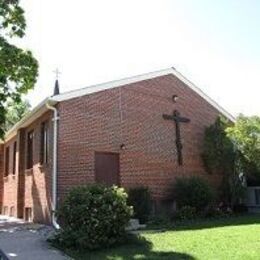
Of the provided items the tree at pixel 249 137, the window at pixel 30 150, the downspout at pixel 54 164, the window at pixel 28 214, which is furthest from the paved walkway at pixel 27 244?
the tree at pixel 249 137

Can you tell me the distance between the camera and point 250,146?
2103 cm

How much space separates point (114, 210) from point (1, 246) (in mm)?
3239

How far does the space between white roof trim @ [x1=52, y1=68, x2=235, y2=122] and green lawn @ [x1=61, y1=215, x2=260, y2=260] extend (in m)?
6.30

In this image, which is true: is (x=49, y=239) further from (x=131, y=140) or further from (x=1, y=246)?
(x=131, y=140)

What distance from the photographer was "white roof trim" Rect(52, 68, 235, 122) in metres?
17.4

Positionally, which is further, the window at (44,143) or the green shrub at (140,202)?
the window at (44,143)

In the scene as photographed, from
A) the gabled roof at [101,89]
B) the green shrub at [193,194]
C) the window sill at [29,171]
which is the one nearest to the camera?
the gabled roof at [101,89]

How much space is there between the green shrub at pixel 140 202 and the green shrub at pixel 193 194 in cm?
206

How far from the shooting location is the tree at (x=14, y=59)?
1573 cm

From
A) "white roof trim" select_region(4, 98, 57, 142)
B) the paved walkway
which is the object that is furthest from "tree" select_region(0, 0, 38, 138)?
the paved walkway

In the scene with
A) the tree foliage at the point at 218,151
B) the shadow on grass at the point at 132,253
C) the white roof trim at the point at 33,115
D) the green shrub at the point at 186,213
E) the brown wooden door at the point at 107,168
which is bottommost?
the shadow on grass at the point at 132,253

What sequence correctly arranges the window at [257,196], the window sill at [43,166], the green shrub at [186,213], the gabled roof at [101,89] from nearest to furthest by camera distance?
the gabled roof at [101,89]
the window sill at [43,166]
the green shrub at [186,213]
the window at [257,196]

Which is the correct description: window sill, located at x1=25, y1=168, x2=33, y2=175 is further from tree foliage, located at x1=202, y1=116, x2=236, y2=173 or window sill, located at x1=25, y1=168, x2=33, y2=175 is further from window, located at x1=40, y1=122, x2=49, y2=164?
tree foliage, located at x1=202, y1=116, x2=236, y2=173

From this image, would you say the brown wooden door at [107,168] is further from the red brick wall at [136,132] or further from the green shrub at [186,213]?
the green shrub at [186,213]
